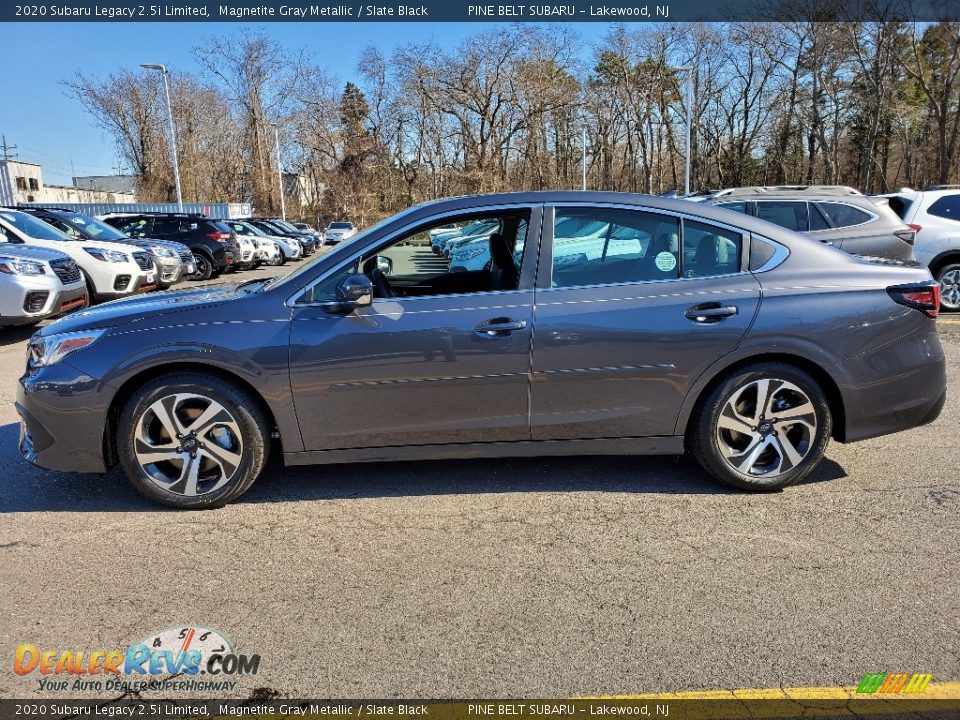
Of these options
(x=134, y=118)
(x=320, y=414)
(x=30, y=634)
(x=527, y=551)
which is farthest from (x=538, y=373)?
(x=134, y=118)

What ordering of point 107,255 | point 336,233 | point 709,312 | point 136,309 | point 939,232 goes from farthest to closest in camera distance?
1. point 336,233
2. point 107,255
3. point 939,232
4. point 136,309
5. point 709,312

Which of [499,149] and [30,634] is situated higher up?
[499,149]

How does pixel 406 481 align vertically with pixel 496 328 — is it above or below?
below

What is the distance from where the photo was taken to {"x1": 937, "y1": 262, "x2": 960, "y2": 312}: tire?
9.98 meters

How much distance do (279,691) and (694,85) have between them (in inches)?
2210

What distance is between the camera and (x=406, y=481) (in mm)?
4180

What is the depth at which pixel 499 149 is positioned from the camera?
148 ft

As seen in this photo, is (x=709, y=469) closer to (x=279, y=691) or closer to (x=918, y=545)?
(x=918, y=545)

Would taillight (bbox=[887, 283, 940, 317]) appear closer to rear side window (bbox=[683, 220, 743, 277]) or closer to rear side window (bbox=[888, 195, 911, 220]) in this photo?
rear side window (bbox=[683, 220, 743, 277])


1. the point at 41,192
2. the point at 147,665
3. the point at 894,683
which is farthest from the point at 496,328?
the point at 41,192

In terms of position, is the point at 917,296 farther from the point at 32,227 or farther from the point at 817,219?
the point at 32,227

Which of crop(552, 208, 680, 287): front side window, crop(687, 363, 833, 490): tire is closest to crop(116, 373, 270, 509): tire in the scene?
crop(552, 208, 680, 287): front side window

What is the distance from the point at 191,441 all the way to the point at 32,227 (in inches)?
394

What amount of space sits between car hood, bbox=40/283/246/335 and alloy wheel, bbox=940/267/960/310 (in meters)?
10.1
